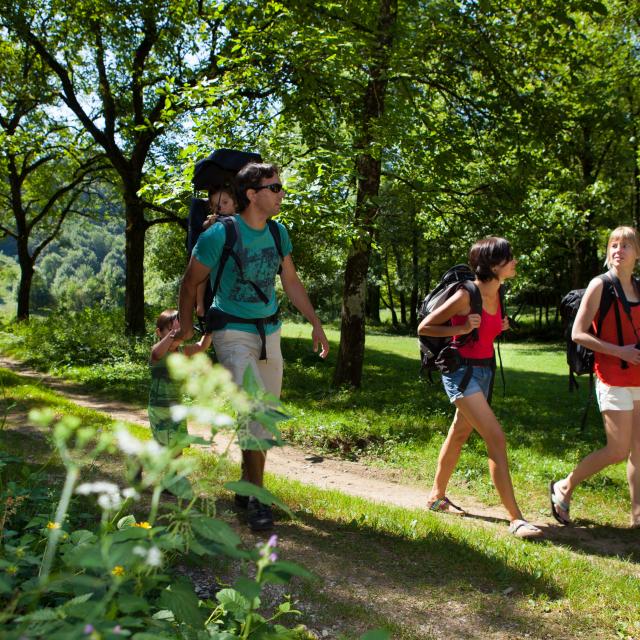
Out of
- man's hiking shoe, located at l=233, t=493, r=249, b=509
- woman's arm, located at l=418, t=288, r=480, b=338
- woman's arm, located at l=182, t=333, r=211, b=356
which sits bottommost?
man's hiking shoe, located at l=233, t=493, r=249, b=509

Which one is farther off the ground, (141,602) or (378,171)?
(378,171)

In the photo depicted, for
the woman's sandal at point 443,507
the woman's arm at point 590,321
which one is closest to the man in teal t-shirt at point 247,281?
the woman's sandal at point 443,507

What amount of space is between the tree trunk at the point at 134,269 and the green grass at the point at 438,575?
12645mm

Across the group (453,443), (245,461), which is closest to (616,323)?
(453,443)

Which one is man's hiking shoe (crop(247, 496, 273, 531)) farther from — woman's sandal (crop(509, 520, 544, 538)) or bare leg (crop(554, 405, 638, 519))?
bare leg (crop(554, 405, 638, 519))

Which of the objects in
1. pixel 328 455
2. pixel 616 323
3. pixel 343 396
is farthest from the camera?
pixel 343 396

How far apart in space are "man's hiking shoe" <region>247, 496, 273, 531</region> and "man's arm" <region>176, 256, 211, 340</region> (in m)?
1.25

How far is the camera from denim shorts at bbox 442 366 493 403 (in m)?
4.98

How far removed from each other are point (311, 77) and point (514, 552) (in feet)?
22.9

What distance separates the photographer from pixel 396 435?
Result: 8492 millimetres

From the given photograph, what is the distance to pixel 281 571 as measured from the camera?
1528mm

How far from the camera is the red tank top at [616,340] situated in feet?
16.4

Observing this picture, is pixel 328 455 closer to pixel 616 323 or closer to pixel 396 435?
pixel 396 435

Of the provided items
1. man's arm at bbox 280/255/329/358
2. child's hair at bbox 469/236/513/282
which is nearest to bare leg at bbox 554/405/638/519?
child's hair at bbox 469/236/513/282
